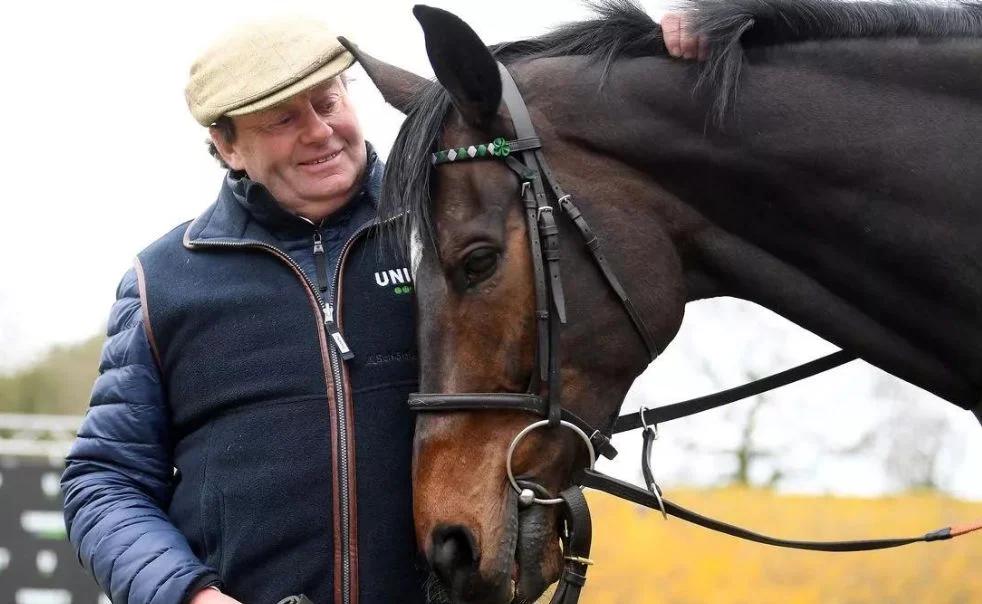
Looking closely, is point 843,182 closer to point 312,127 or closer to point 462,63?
point 462,63

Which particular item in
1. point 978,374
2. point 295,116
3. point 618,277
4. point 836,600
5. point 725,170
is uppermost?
point 295,116

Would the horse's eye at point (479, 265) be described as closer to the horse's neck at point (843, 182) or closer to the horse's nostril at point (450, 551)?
the horse's neck at point (843, 182)

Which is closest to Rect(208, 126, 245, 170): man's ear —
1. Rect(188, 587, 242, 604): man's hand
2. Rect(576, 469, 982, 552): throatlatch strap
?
Rect(188, 587, 242, 604): man's hand

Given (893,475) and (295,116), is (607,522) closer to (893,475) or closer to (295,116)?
(295,116)

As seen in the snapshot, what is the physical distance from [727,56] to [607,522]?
487 centimetres

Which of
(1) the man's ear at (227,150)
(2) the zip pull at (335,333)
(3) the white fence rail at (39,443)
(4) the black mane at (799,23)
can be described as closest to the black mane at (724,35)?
(4) the black mane at (799,23)

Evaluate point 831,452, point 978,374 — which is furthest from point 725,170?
point 831,452

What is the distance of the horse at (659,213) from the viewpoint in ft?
8.25

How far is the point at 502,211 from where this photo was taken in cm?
256

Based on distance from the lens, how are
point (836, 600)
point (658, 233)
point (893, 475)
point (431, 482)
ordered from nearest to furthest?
point (431, 482)
point (658, 233)
point (836, 600)
point (893, 475)

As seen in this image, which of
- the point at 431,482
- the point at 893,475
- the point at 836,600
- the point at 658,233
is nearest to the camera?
the point at 431,482

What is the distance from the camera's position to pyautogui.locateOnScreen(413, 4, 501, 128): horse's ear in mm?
2469

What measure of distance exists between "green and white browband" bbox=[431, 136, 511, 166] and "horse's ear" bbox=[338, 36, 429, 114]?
0.20 metres

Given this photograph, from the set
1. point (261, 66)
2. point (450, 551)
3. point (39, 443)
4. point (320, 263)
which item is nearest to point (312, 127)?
point (261, 66)
